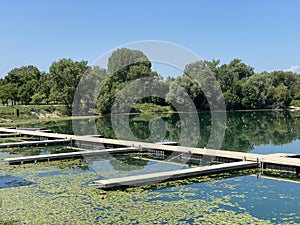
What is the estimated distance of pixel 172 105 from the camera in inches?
2121

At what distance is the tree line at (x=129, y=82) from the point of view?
5028cm

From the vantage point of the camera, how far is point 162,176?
1244 cm

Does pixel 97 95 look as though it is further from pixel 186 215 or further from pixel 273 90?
pixel 186 215

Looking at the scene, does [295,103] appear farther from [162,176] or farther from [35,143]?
[162,176]

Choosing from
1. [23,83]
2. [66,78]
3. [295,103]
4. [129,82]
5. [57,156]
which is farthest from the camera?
[295,103]

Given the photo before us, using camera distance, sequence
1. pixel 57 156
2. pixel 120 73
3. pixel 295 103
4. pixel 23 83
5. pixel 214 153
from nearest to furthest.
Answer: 1. pixel 214 153
2. pixel 57 156
3. pixel 120 73
4. pixel 23 83
5. pixel 295 103

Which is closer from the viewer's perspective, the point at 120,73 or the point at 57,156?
the point at 57,156

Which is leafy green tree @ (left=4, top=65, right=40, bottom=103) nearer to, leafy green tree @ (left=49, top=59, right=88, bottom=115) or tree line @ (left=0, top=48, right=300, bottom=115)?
tree line @ (left=0, top=48, right=300, bottom=115)

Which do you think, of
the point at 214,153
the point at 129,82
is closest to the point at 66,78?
the point at 129,82

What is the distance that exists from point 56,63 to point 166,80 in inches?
615

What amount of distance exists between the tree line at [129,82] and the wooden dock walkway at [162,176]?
116 feet

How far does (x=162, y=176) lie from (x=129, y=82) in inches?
1657

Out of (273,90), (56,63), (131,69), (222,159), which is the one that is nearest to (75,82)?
(56,63)

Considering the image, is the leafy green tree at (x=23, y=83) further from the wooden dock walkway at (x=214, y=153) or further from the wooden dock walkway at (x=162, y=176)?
the wooden dock walkway at (x=162, y=176)
